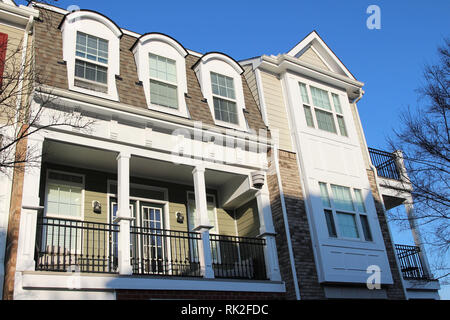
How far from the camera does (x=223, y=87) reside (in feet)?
43.7

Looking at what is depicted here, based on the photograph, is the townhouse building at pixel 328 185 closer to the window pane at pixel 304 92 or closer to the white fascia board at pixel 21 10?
the window pane at pixel 304 92

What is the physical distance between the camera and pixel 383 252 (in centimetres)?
1292

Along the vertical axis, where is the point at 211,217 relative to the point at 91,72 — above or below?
below

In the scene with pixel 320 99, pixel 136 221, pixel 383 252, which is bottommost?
pixel 383 252

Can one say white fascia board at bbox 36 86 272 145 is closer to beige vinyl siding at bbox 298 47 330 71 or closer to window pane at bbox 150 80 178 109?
window pane at bbox 150 80 178 109

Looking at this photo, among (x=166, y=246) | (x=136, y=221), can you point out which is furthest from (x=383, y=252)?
(x=136, y=221)

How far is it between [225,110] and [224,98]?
0.37 meters

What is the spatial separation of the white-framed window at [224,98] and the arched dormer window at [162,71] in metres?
1.01

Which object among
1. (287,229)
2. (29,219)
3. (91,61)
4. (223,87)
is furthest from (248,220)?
(29,219)

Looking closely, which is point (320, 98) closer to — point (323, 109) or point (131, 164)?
point (323, 109)

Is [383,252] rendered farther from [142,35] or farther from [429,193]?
[142,35]

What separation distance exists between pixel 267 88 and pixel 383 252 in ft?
18.2

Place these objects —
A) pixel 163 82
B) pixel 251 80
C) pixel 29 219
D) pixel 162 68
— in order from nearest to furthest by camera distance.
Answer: pixel 29 219, pixel 163 82, pixel 162 68, pixel 251 80

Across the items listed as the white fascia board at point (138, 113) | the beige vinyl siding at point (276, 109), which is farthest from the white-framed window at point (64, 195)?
the beige vinyl siding at point (276, 109)
